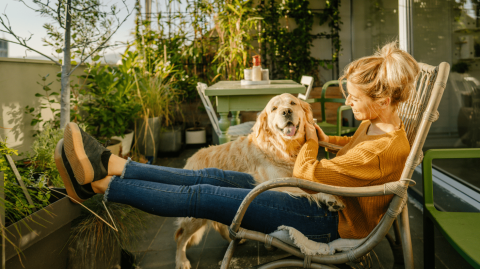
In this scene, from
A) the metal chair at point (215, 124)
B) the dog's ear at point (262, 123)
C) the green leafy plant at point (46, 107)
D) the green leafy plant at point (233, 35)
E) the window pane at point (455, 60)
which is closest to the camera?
the dog's ear at point (262, 123)

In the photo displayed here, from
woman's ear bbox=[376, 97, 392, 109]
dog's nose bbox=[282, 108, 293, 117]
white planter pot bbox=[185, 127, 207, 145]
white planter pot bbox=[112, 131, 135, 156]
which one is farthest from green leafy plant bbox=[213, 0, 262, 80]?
woman's ear bbox=[376, 97, 392, 109]

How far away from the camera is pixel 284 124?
174 centimetres

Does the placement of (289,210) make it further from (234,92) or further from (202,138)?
(202,138)

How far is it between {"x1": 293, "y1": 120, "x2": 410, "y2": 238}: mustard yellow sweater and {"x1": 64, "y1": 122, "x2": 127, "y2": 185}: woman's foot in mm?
802

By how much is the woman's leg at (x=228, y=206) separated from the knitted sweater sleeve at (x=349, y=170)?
0.52 ft

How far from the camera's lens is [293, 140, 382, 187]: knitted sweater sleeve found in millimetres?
1157

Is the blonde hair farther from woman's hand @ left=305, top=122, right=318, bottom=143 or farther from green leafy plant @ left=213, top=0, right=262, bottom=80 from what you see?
green leafy plant @ left=213, top=0, right=262, bottom=80

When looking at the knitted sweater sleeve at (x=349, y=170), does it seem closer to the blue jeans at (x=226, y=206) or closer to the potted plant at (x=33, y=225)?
the blue jeans at (x=226, y=206)

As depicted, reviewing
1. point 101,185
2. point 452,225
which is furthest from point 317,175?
point 101,185

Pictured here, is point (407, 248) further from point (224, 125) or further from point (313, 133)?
point (224, 125)

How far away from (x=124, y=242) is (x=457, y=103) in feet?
8.20

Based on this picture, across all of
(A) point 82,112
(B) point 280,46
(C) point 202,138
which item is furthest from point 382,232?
(B) point 280,46

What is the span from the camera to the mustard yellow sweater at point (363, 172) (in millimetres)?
1161

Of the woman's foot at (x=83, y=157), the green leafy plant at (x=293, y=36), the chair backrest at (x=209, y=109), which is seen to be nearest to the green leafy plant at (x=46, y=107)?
the chair backrest at (x=209, y=109)
